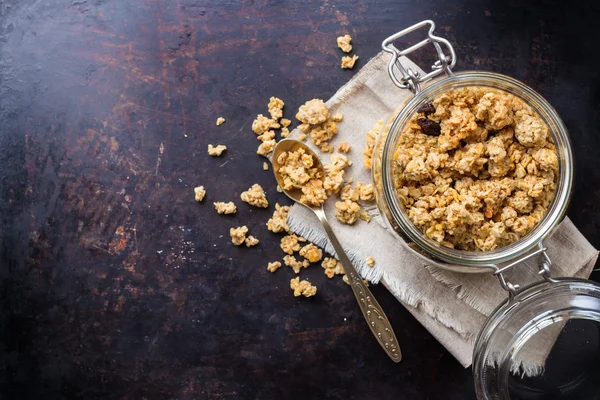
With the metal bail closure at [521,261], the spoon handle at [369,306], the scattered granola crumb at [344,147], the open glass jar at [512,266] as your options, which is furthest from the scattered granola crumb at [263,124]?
the metal bail closure at [521,261]

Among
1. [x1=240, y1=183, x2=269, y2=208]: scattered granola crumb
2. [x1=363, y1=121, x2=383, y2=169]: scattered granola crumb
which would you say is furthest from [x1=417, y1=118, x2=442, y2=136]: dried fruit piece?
[x1=240, y1=183, x2=269, y2=208]: scattered granola crumb

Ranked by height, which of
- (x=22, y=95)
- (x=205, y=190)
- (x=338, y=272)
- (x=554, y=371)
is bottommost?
(x=554, y=371)

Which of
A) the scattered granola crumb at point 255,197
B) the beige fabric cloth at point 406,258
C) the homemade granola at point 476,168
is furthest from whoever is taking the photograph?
the scattered granola crumb at point 255,197

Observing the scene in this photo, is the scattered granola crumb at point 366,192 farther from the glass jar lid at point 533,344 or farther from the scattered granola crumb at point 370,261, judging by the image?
the glass jar lid at point 533,344

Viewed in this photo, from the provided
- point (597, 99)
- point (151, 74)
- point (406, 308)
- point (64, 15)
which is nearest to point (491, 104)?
point (597, 99)

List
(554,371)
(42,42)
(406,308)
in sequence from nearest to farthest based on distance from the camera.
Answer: (554,371) < (406,308) < (42,42)

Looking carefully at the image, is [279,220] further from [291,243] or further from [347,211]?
[347,211]

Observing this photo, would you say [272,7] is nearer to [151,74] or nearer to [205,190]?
[151,74]
